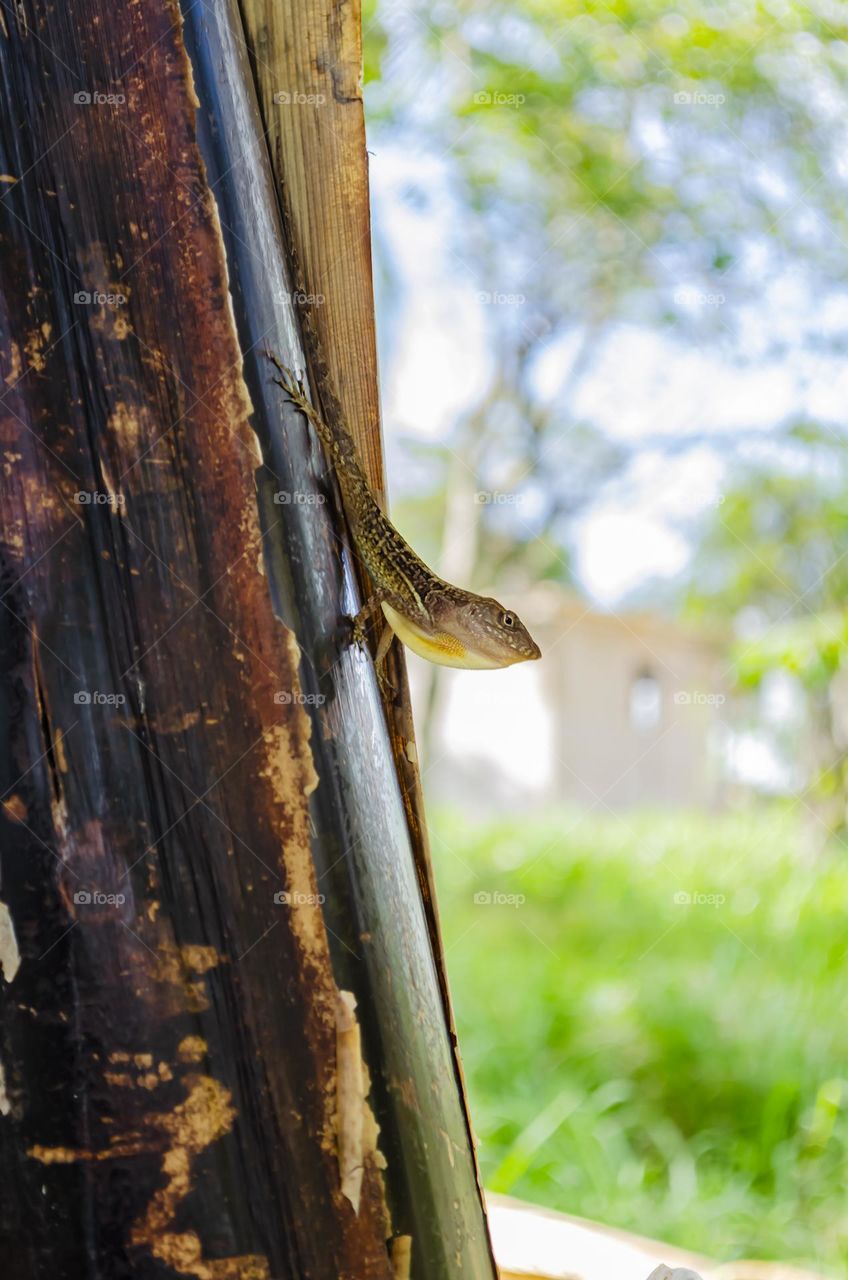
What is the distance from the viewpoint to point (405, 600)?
→ 1.70 meters

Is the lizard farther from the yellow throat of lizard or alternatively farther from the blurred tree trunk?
the blurred tree trunk

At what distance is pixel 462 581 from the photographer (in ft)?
Answer: 28.2

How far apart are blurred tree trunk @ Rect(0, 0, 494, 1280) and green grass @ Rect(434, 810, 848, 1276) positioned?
298 cm

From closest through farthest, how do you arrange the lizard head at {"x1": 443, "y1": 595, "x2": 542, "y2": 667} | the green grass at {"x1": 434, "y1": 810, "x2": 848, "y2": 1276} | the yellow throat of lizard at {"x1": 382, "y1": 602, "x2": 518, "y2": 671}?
the yellow throat of lizard at {"x1": 382, "y1": 602, "x2": 518, "y2": 671} < the lizard head at {"x1": 443, "y1": 595, "x2": 542, "y2": 667} < the green grass at {"x1": 434, "y1": 810, "x2": 848, "y2": 1276}

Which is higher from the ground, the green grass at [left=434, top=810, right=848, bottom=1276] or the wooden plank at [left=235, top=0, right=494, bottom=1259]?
the wooden plank at [left=235, top=0, right=494, bottom=1259]

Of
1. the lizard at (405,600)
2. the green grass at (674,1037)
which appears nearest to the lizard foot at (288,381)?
the lizard at (405,600)

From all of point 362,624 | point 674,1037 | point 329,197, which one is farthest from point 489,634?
point 674,1037

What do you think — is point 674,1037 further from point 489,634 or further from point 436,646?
point 436,646

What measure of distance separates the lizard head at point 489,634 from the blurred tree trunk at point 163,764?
0.88m

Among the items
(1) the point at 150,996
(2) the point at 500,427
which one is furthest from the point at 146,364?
(2) the point at 500,427

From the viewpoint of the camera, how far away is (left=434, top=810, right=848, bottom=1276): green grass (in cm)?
388

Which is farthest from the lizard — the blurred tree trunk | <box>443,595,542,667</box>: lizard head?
the blurred tree trunk

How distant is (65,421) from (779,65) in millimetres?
6535

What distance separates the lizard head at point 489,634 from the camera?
1890 millimetres
